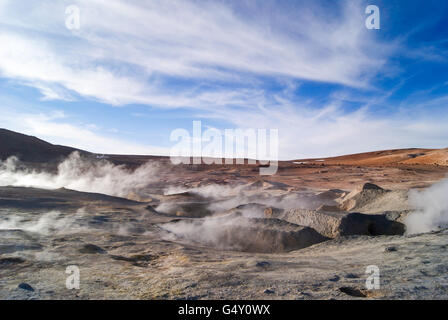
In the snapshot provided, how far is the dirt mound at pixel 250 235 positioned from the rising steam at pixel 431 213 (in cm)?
165

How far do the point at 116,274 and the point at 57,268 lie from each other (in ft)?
2.45

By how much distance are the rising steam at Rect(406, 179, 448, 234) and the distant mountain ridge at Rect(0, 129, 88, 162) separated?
112 ft

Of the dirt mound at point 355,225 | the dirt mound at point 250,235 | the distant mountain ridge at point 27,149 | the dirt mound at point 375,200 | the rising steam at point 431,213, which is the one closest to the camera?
the rising steam at point 431,213

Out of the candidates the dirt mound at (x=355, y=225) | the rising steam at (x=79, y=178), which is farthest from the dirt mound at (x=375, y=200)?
the rising steam at (x=79, y=178)

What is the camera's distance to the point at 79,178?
22531 mm

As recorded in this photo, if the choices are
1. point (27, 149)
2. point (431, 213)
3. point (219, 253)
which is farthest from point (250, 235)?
point (27, 149)

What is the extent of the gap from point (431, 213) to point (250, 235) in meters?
3.33

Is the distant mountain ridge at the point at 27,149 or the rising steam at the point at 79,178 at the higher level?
the distant mountain ridge at the point at 27,149

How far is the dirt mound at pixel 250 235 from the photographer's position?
573cm

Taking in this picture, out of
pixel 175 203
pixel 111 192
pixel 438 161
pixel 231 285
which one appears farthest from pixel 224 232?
pixel 438 161

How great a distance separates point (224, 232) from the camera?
6.54 meters

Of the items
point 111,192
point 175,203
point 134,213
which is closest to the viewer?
point 134,213

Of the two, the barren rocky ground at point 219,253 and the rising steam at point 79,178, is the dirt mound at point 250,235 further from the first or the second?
the rising steam at point 79,178
